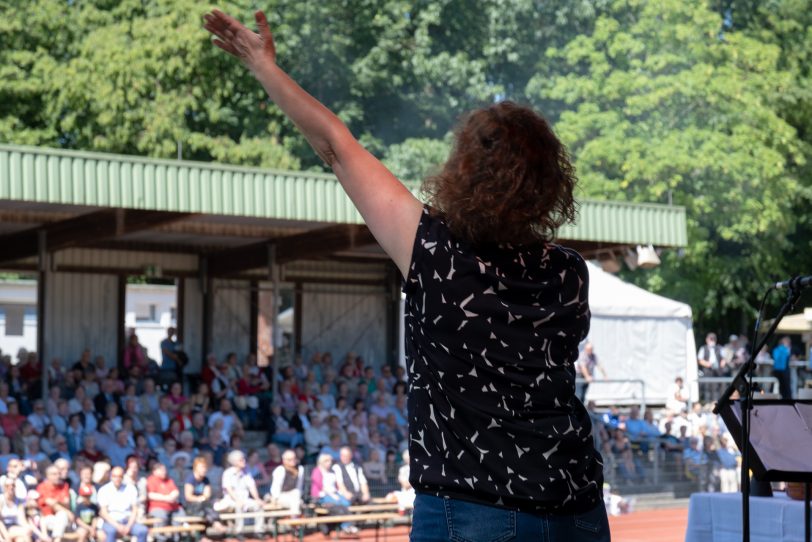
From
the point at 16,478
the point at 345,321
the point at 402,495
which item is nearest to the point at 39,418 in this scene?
the point at 16,478

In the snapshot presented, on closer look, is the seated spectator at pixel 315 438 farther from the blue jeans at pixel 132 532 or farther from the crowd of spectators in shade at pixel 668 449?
the blue jeans at pixel 132 532

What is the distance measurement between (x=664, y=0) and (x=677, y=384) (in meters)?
9.09

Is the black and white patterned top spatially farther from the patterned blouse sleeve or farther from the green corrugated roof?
the green corrugated roof

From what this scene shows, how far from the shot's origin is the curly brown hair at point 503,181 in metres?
2.36

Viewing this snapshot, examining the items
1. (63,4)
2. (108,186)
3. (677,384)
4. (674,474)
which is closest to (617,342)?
(677,384)

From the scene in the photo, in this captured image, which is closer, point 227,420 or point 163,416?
point 163,416

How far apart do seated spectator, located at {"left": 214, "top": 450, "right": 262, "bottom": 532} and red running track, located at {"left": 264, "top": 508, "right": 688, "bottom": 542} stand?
539mm

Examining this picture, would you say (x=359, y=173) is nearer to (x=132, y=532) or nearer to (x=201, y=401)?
(x=132, y=532)

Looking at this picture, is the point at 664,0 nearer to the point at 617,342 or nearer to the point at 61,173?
the point at 617,342

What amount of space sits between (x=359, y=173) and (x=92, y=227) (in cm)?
1383

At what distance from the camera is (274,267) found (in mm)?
18594

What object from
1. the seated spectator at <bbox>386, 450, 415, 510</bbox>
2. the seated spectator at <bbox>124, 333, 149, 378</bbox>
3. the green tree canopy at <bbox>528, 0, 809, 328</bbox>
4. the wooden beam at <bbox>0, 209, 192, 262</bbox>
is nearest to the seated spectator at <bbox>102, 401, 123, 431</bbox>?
the wooden beam at <bbox>0, 209, 192, 262</bbox>

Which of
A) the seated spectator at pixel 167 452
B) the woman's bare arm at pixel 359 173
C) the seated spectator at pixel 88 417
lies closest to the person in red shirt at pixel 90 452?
the seated spectator at pixel 88 417

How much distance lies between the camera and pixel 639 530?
1566cm
